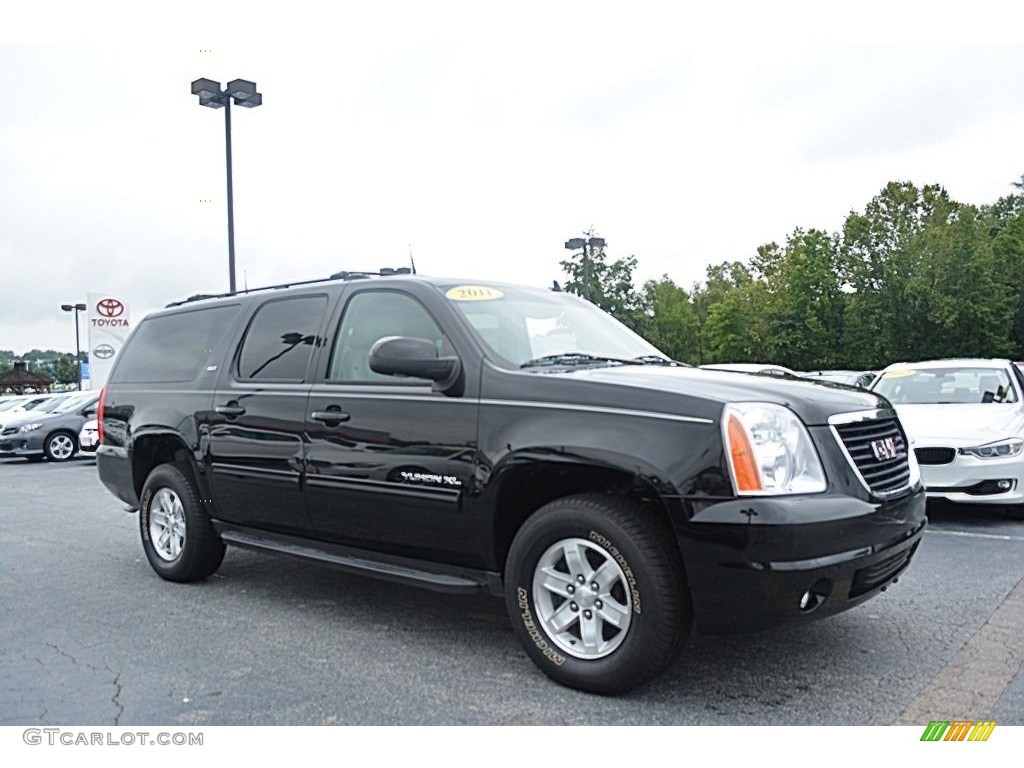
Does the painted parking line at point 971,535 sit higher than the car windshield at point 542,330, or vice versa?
the car windshield at point 542,330

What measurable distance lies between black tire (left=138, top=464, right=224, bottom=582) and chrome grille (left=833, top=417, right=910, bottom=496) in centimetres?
386

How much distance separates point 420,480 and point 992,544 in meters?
4.65

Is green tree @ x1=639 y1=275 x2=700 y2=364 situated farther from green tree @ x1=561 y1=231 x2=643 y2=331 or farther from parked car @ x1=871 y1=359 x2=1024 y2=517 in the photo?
parked car @ x1=871 y1=359 x2=1024 y2=517

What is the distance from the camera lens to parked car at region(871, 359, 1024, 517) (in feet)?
23.0

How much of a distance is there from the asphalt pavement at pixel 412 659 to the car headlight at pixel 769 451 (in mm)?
904

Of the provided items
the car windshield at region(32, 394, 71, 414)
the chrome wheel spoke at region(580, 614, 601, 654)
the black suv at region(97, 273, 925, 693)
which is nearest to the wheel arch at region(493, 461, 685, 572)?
the black suv at region(97, 273, 925, 693)

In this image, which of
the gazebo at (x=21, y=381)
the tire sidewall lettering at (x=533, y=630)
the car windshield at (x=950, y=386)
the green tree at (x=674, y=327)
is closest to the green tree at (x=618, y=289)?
the green tree at (x=674, y=327)

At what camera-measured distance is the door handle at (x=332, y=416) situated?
4.48 m

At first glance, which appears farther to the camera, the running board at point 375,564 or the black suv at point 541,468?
the running board at point 375,564

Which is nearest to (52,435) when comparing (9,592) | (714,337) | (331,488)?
(9,592)

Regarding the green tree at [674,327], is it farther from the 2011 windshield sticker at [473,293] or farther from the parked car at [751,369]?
the 2011 windshield sticker at [473,293]

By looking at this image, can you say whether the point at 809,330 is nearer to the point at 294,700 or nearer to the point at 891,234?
the point at 891,234

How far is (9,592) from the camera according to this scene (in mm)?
5578
